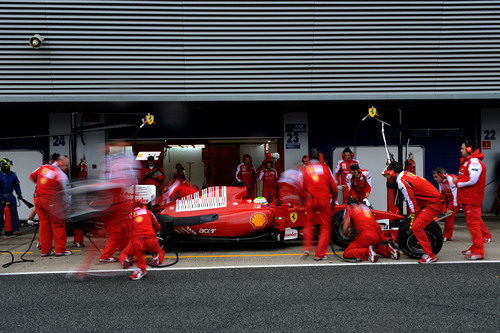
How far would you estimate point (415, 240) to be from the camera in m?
5.90

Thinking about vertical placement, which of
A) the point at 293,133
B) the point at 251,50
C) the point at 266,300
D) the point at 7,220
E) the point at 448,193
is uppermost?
the point at 251,50

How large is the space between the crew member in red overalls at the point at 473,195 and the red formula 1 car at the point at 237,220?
3.23ft

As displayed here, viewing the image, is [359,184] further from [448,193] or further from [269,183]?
[269,183]

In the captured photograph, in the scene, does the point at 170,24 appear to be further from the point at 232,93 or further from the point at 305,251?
the point at 305,251

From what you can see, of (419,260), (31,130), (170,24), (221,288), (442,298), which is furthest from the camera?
(31,130)

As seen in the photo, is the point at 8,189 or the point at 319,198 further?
the point at 8,189

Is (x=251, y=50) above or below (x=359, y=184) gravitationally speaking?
above

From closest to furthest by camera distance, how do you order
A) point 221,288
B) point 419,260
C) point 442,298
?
1. point 442,298
2. point 221,288
3. point 419,260

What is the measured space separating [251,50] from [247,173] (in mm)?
3454

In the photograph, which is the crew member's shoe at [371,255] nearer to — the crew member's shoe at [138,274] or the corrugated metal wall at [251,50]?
the crew member's shoe at [138,274]

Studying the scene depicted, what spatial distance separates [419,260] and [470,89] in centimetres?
653

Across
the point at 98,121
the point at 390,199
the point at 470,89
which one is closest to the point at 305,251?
the point at 390,199

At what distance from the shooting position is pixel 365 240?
5.88m

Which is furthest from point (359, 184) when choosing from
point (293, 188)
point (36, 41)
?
point (36, 41)
